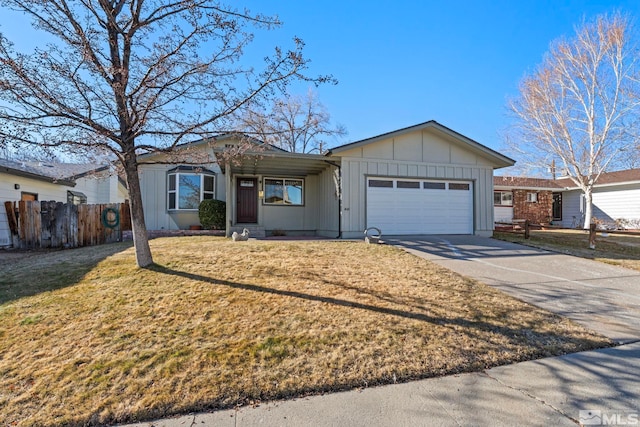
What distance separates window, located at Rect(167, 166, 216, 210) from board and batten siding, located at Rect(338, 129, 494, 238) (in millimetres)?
7110

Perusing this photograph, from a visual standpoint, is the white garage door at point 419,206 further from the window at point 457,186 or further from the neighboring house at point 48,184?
the neighboring house at point 48,184

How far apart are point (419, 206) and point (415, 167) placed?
1.42m

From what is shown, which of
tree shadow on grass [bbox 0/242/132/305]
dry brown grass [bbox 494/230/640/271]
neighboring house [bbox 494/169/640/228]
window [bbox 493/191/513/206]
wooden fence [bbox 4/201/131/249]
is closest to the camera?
tree shadow on grass [bbox 0/242/132/305]

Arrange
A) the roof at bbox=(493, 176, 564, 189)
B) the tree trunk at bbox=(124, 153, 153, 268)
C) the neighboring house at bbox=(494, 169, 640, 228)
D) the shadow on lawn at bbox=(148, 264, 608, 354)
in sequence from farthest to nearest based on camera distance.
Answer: the roof at bbox=(493, 176, 564, 189) < the neighboring house at bbox=(494, 169, 640, 228) < the tree trunk at bbox=(124, 153, 153, 268) < the shadow on lawn at bbox=(148, 264, 608, 354)

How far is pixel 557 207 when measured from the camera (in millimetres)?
23203

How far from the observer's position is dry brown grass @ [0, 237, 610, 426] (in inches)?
104

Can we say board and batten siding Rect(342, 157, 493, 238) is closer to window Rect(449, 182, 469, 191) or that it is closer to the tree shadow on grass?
window Rect(449, 182, 469, 191)

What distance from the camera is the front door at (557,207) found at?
23078mm

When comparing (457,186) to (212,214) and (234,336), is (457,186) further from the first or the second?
(234,336)

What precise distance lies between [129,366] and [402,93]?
1414 centimetres

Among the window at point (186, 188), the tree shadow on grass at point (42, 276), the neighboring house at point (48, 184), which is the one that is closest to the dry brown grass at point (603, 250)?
the tree shadow on grass at point (42, 276)

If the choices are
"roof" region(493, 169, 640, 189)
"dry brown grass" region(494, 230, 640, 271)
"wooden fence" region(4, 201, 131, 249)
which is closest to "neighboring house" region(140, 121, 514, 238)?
"dry brown grass" region(494, 230, 640, 271)

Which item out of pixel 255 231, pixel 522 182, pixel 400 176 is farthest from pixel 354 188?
pixel 522 182

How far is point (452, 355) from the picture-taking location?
331cm
